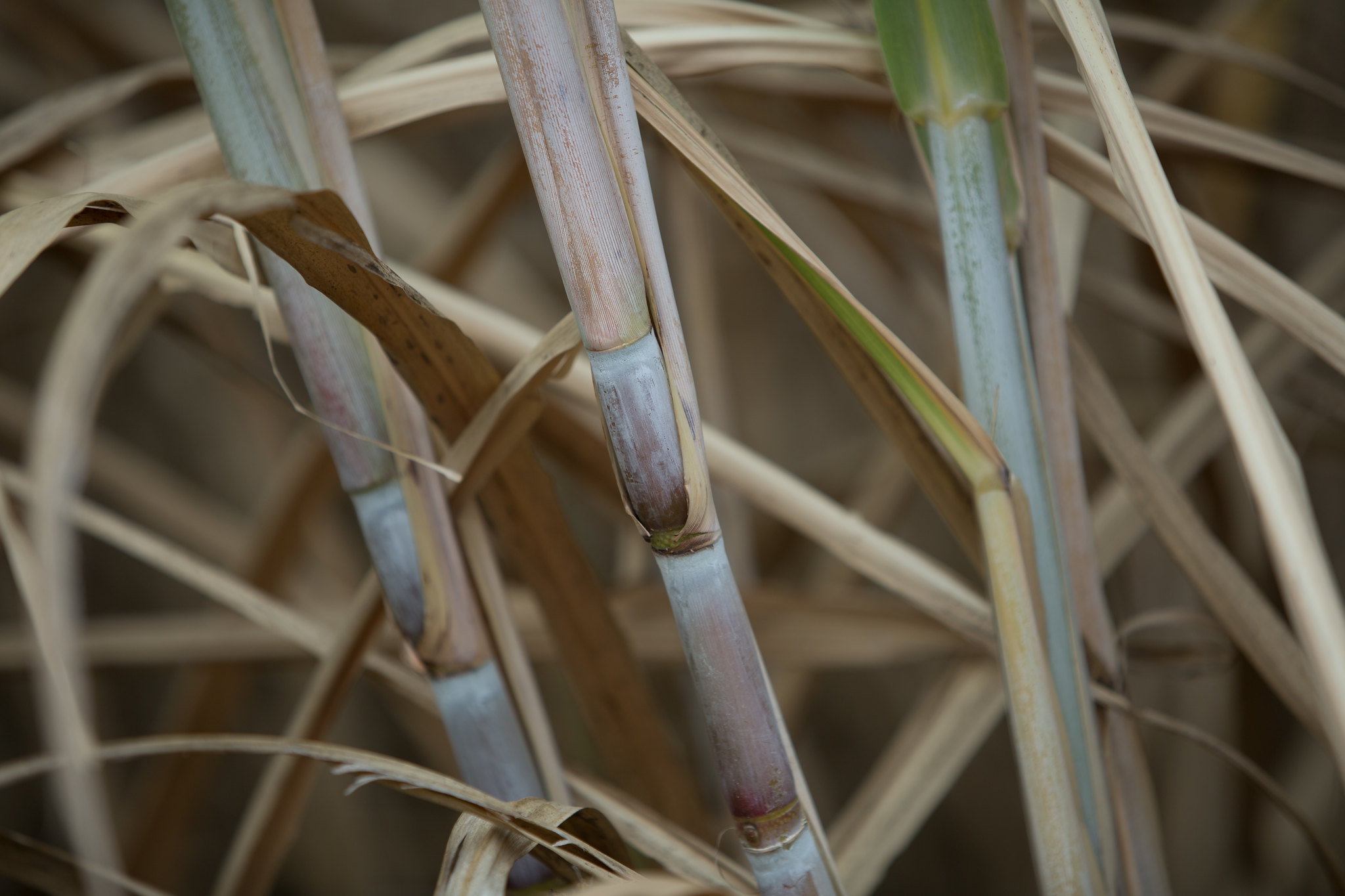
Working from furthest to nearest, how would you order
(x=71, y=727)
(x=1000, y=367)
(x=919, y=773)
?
(x=919, y=773)
(x=1000, y=367)
(x=71, y=727)

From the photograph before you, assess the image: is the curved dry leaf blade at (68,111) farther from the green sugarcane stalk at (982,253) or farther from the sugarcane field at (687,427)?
the green sugarcane stalk at (982,253)

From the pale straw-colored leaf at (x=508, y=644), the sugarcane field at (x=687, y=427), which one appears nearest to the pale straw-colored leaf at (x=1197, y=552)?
the sugarcane field at (x=687, y=427)

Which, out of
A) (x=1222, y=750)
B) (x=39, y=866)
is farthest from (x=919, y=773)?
(x=39, y=866)

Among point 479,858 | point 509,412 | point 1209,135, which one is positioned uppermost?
point 1209,135

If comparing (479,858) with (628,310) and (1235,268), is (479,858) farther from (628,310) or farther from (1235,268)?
(1235,268)

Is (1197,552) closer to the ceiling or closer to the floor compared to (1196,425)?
closer to the floor

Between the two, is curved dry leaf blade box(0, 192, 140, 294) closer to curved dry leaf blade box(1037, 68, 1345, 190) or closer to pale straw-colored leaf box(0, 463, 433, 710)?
pale straw-colored leaf box(0, 463, 433, 710)

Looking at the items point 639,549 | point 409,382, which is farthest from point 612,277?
point 639,549
